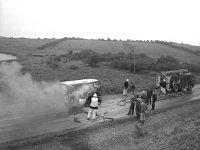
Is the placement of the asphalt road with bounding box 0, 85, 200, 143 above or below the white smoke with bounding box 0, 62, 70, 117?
below

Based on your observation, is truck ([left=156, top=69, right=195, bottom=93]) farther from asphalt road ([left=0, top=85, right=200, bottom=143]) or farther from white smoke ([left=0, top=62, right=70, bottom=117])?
white smoke ([left=0, top=62, right=70, bottom=117])

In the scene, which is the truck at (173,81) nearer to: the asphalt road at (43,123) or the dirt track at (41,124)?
the asphalt road at (43,123)

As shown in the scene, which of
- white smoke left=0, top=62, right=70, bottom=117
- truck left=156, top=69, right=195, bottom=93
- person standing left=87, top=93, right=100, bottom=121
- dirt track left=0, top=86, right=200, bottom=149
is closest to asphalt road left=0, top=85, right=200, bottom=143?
dirt track left=0, top=86, right=200, bottom=149

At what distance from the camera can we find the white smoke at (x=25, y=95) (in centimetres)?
2072

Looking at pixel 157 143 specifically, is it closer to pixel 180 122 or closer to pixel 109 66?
pixel 180 122

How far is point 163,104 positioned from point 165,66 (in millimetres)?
33644

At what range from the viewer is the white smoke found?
20719mm

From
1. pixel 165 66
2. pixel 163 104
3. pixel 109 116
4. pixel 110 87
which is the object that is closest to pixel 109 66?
pixel 165 66

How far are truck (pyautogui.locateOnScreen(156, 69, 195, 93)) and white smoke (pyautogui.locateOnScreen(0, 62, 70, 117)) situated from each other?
1222 cm

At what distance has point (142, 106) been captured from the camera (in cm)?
1783

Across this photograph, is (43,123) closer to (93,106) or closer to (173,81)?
(93,106)

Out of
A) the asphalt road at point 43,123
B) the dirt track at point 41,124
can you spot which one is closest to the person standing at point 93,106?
the asphalt road at point 43,123

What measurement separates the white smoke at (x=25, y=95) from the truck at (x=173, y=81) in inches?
481

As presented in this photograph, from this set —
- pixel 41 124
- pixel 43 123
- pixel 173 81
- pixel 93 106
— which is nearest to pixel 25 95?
pixel 43 123
